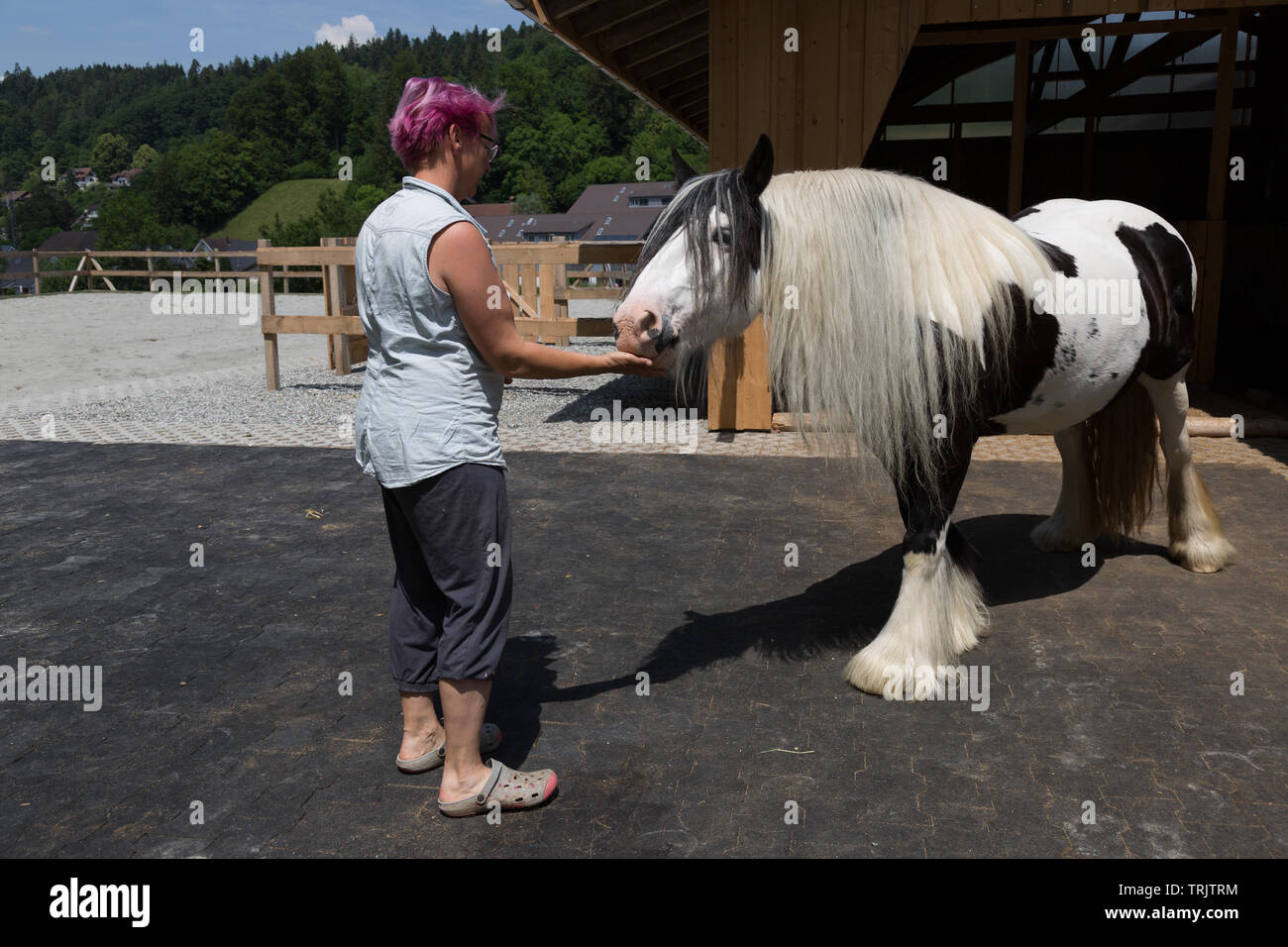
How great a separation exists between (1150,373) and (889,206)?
210 cm

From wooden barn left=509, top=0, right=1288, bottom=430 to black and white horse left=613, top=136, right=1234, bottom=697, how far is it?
0.50 m

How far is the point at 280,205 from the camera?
106000 mm

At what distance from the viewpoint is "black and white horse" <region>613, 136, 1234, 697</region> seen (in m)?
3.01

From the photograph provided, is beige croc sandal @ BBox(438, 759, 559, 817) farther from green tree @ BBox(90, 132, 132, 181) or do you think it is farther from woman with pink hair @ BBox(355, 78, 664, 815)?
green tree @ BBox(90, 132, 132, 181)

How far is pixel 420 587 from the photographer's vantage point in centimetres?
281

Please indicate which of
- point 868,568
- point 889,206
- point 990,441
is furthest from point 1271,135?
point 889,206

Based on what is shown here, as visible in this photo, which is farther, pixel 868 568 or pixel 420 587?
pixel 868 568

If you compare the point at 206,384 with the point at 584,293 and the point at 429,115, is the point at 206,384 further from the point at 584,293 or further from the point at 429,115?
the point at 429,115

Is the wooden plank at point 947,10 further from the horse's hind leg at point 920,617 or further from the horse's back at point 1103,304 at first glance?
the horse's hind leg at point 920,617

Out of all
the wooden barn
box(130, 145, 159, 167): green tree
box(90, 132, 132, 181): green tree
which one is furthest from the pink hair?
box(90, 132, 132, 181): green tree

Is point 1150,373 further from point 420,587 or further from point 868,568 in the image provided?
point 420,587

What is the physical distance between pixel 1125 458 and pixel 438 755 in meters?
3.74

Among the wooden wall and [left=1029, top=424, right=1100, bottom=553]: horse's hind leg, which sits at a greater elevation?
the wooden wall

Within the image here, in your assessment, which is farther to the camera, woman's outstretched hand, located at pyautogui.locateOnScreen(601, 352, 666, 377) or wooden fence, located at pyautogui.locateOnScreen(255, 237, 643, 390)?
wooden fence, located at pyautogui.locateOnScreen(255, 237, 643, 390)
